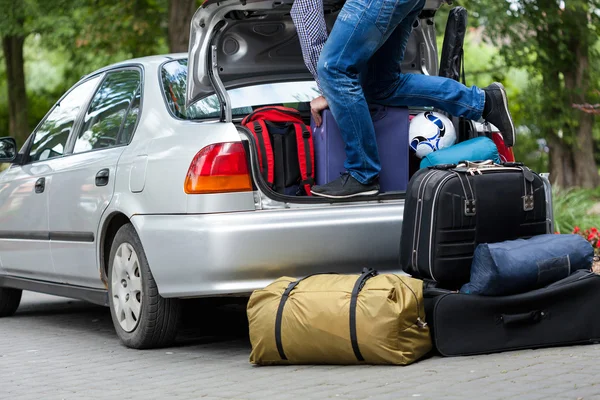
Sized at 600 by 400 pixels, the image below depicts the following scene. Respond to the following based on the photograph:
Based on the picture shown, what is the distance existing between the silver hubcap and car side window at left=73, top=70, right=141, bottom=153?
0.72 metres

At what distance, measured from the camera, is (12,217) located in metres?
7.01

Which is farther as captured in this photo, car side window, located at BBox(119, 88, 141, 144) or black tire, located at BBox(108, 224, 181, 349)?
car side window, located at BBox(119, 88, 141, 144)

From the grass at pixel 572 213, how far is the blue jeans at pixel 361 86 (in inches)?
174

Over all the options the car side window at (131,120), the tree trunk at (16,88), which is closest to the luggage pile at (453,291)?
the car side window at (131,120)

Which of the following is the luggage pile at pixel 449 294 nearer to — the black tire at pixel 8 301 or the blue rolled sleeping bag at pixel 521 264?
the blue rolled sleeping bag at pixel 521 264

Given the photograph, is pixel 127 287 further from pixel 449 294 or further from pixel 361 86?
pixel 449 294

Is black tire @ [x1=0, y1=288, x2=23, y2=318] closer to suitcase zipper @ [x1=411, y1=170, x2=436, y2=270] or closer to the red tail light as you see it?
the red tail light

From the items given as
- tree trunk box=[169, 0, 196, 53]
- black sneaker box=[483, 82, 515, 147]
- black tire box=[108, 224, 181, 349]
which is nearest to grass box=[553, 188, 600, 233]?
black sneaker box=[483, 82, 515, 147]

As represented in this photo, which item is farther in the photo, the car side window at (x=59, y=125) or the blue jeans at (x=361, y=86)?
the car side window at (x=59, y=125)

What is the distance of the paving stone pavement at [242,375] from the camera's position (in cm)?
418

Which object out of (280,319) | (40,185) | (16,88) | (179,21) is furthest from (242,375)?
(16,88)

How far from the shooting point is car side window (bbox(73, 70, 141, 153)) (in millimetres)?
6060

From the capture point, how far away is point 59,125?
6852 mm

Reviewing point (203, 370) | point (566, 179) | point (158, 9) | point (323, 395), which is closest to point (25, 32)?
point (158, 9)
